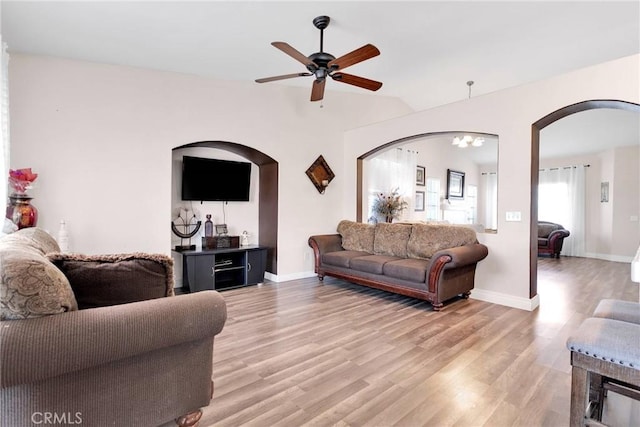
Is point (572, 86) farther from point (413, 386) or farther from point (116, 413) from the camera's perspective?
point (116, 413)

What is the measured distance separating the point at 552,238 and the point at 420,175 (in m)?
3.42

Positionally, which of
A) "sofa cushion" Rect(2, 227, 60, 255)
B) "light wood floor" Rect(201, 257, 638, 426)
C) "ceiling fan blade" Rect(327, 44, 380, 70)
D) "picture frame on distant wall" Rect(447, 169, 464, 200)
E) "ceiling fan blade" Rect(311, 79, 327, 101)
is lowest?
"light wood floor" Rect(201, 257, 638, 426)

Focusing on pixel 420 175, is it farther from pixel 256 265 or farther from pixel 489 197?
pixel 256 265

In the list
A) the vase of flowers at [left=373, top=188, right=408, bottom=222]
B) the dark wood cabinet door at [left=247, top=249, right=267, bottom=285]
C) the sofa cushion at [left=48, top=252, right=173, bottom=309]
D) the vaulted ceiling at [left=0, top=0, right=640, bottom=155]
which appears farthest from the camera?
the vase of flowers at [left=373, top=188, right=408, bottom=222]

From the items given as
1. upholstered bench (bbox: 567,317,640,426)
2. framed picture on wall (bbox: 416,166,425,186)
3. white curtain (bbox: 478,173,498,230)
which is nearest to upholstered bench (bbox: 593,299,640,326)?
upholstered bench (bbox: 567,317,640,426)

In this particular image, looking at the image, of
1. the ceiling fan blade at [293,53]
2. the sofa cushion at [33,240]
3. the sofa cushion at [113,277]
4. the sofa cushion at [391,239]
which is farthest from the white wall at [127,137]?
the sofa cushion at [113,277]

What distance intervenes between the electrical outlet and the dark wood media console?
3385 millimetres

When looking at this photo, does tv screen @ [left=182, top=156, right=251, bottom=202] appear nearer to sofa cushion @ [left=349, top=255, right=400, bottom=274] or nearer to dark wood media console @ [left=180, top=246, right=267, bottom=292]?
dark wood media console @ [left=180, top=246, right=267, bottom=292]

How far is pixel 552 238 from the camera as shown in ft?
24.6

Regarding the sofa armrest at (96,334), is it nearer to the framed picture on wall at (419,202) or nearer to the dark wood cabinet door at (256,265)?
the dark wood cabinet door at (256,265)

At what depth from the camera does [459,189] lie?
907 centimetres

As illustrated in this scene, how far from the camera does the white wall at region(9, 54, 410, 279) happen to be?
132 inches

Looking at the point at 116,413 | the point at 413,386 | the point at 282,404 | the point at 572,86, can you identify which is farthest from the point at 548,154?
the point at 116,413

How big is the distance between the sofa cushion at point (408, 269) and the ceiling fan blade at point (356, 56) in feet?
7.90
